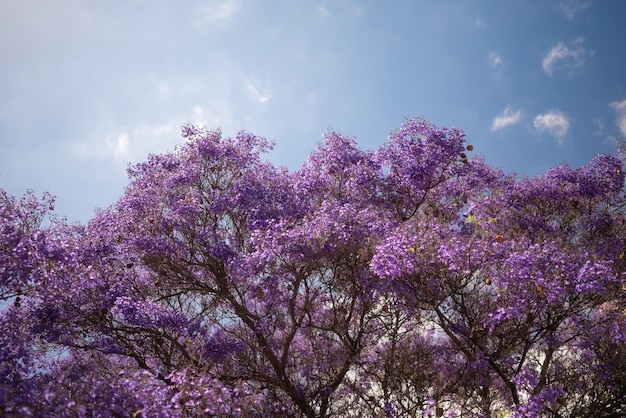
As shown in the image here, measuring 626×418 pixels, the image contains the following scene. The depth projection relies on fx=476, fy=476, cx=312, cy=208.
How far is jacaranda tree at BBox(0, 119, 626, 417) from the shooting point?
11.0 m

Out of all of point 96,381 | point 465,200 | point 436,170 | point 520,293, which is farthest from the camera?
point 465,200

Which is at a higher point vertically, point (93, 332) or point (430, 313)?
point (93, 332)

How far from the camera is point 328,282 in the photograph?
48.6 feet

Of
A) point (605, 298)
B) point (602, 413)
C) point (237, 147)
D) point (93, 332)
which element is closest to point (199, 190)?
point (237, 147)

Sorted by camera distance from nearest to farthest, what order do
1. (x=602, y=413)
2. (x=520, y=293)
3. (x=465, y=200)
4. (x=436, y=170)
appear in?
(x=520, y=293), (x=602, y=413), (x=436, y=170), (x=465, y=200)

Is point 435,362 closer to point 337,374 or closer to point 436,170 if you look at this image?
point 337,374

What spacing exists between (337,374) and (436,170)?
7.72m

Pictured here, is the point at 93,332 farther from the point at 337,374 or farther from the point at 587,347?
the point at 587,347

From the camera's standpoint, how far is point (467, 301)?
42.6 feet

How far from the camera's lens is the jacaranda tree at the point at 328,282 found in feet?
36.2

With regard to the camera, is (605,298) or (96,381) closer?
(96,381)

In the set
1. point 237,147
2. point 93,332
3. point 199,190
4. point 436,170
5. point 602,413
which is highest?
point 237,147

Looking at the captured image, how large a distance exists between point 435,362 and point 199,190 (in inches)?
399

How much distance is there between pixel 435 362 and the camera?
16.9 m
